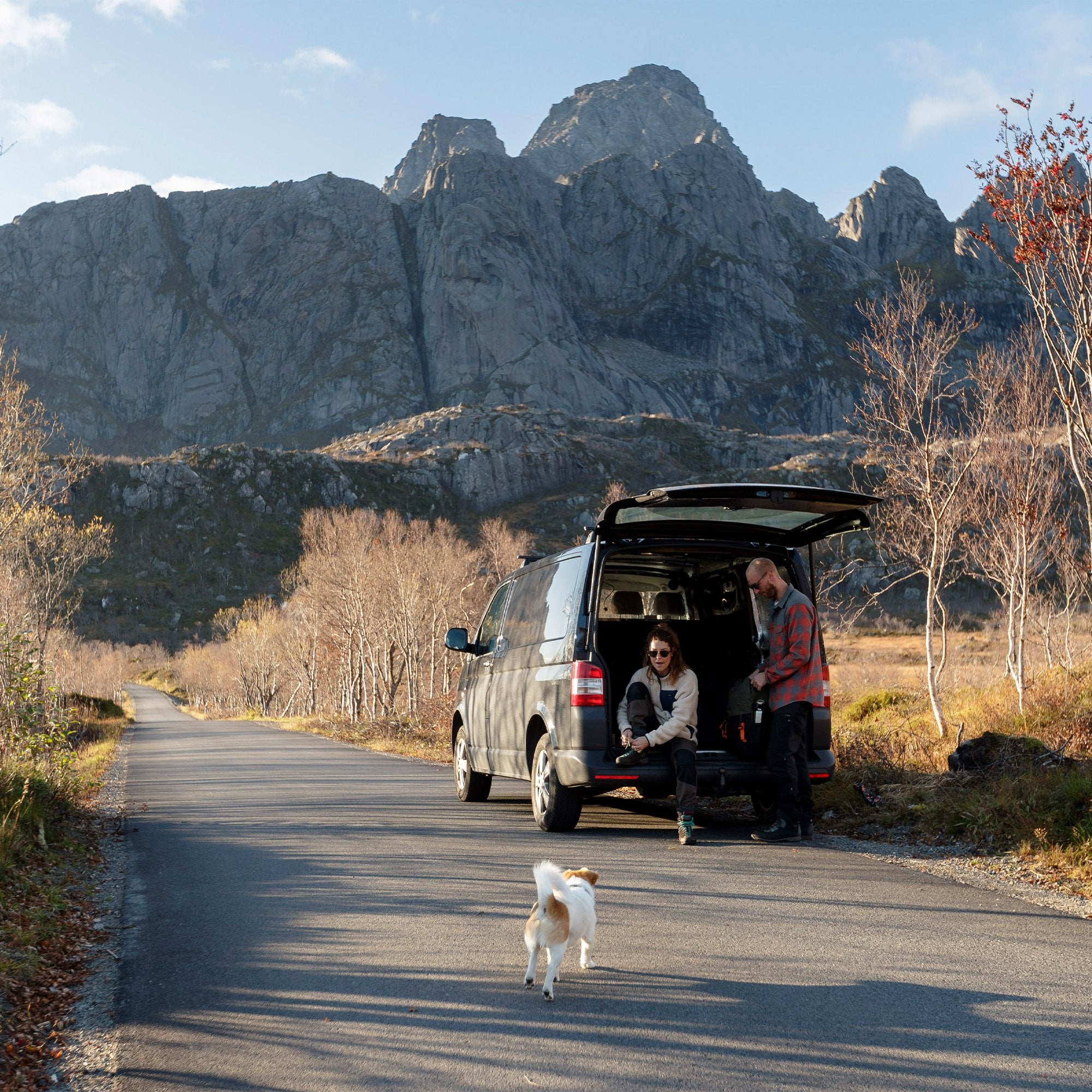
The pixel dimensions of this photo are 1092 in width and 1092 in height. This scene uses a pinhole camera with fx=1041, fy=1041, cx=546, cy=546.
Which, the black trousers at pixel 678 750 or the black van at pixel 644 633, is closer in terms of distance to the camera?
the black trousers at pixel 678 750

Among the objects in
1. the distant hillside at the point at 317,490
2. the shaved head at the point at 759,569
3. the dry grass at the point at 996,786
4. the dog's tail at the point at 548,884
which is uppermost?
the distant hillside at the point at 317,490

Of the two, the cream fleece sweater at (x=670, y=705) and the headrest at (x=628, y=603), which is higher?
the headrest at (x=628, y=603)

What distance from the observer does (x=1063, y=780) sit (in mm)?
8109

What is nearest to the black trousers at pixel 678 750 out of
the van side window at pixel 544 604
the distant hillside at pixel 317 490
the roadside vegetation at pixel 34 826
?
the van side window at pixel 544 604

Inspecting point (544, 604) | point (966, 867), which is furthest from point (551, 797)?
point (966, 867)

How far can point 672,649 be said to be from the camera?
27.1ft

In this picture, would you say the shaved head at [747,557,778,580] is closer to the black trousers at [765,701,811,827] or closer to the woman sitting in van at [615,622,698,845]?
the woman sitting in van at [615,622,698,845]

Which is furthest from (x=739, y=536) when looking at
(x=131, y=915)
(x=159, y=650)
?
(x=159, y=650)

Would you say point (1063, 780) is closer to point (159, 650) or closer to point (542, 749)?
point (542, 749)

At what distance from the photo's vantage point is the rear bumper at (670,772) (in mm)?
8234

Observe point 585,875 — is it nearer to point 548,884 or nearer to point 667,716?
point 548,884

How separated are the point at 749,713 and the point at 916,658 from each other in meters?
59.9

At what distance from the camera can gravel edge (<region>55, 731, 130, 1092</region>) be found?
3881 mm

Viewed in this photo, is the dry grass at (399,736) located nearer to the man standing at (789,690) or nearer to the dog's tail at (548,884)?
the man standing at (789,690)
